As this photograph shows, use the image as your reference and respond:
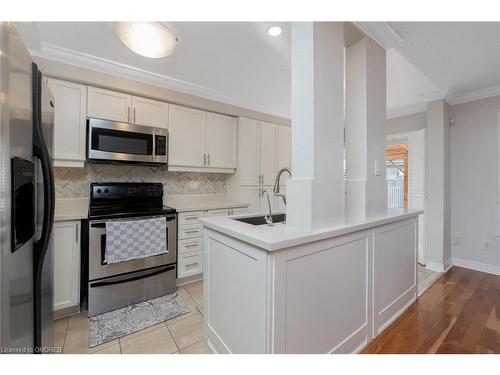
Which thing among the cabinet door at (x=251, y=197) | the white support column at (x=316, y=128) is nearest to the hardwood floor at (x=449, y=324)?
the white support column at (x=316, y=128)

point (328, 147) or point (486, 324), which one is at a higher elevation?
point (328, 147)

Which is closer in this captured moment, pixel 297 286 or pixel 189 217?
pixel 297 286

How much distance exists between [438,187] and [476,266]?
1202 millimetres

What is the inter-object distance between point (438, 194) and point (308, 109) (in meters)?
2.87

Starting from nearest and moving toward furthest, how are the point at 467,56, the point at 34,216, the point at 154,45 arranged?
the point at 34,216 → the point at 154,45 → the point at 467,56

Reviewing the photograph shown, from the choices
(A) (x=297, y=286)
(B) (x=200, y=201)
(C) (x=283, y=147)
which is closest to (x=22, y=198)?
(A) (x=297, y=286)

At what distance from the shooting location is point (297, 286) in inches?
44.7

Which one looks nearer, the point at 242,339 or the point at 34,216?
the point at 34,216

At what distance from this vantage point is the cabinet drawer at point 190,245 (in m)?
2.54

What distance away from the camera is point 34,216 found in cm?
99

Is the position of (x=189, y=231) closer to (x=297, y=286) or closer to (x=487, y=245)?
(x=297, y=286)
